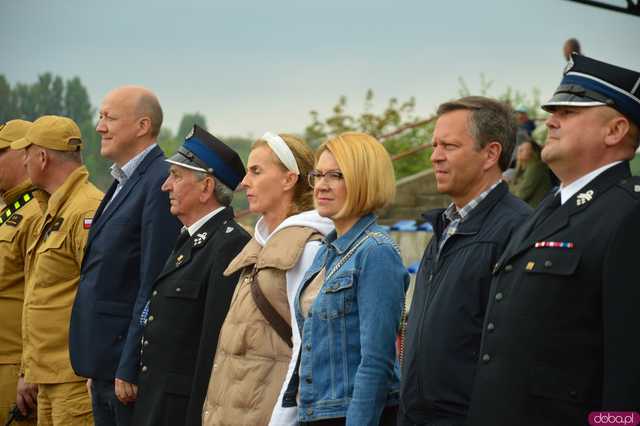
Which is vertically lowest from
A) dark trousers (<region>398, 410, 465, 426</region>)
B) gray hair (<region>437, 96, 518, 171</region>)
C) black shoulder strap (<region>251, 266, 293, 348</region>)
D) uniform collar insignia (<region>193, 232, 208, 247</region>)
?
dark trousers (<region>398, 410, 465, 426</region>)

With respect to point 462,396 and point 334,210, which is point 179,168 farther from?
point 462,396

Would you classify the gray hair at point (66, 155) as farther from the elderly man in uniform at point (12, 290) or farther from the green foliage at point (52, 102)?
the green foliage at point (52, 102)

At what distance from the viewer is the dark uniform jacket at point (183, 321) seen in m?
5.58

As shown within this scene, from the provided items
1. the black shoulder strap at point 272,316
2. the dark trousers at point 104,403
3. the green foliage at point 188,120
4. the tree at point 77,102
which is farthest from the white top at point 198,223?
the green foliage at point 188,120

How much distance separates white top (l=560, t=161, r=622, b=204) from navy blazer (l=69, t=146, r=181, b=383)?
2.97m

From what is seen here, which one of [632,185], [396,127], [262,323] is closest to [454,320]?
[632,185]

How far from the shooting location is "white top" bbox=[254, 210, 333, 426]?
4723 mm

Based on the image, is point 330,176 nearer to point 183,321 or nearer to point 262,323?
point 262,323

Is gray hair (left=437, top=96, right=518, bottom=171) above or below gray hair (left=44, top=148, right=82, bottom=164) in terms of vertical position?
above

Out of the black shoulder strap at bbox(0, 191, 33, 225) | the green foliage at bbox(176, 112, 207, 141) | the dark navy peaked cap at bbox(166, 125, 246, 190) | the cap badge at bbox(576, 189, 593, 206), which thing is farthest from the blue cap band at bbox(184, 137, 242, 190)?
the green foliage at bbox(176, 112, 207, 141)

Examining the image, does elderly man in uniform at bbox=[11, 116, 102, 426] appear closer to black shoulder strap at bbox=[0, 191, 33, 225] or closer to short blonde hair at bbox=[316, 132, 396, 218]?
black shoulder strap at bbox=[0, 191, 33, 225]

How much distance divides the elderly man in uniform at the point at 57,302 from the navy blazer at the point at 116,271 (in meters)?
0.40

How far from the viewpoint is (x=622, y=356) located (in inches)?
131

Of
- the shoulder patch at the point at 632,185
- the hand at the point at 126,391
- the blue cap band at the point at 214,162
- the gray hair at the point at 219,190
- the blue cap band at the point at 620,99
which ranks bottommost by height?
the hand at the point at 126,391
